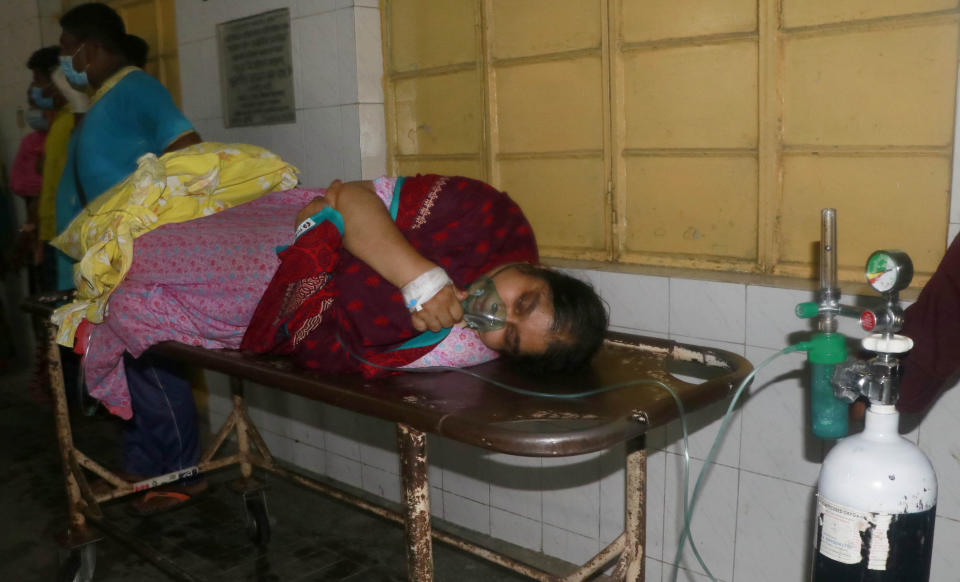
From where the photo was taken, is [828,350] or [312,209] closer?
[828,350]

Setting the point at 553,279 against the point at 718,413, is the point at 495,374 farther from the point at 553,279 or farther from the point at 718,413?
the point at 718,413

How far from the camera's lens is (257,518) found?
9.64ft

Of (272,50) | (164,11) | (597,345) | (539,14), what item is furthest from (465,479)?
(164,11)

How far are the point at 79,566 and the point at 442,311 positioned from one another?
1817 millimetres

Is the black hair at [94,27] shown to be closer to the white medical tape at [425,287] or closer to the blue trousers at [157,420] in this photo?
the blue trousers at [157,420]

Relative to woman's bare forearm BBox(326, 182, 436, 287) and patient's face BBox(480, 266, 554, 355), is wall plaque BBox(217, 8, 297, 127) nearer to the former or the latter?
woman's bare forearm BBox(326, 182, 436, 287)

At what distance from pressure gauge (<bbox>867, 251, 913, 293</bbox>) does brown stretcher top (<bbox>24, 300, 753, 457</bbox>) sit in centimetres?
38

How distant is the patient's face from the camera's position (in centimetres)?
172

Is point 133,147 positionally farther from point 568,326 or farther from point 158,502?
point 568,326

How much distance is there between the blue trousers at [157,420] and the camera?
3180 mm

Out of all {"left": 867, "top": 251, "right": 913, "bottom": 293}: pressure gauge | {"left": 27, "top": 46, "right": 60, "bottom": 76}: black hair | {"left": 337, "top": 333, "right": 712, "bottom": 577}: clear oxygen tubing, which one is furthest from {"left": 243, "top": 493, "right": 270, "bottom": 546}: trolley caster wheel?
{"left": 27, "top": 46, "right": 60, "bottom": 76}: black hair

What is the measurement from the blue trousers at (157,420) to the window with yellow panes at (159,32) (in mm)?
1525

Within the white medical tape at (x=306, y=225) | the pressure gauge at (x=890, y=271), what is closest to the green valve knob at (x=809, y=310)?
the pressure gauge at (x=890, y=271)

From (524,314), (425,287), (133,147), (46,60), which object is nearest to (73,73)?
(133,147)
